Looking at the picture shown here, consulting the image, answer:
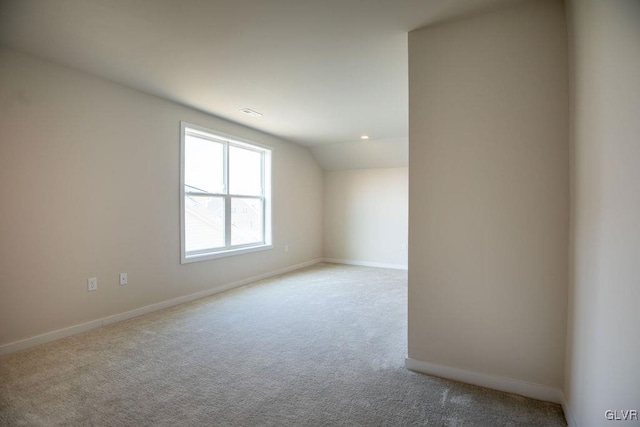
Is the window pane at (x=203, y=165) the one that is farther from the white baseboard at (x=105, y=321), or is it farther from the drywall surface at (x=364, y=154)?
the drywall surface at (x=364, y=154)

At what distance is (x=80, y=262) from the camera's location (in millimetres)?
2867

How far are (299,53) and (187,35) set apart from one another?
0.81 metres

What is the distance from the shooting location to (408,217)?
2096 millimetres

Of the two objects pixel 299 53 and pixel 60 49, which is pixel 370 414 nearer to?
pixel 299 53

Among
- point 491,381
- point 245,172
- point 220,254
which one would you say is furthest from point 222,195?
point 491,381

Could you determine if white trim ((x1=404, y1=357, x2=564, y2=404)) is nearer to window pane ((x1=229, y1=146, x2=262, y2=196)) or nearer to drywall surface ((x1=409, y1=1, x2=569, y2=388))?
drywall surface ((x1=409, y1=1, x2=569, y2=388))

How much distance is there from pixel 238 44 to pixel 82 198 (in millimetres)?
1969

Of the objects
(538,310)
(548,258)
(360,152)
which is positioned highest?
(360,152)

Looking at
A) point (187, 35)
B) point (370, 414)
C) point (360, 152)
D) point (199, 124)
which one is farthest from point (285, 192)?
point (370, 414)

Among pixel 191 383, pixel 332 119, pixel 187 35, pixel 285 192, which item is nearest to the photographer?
pixel 191 383

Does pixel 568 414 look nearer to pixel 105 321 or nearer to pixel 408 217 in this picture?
pixel 408 217

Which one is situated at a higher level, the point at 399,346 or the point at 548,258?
the point at 548,258

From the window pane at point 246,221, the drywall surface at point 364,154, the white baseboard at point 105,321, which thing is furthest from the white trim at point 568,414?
the drywall surface at point 364,154

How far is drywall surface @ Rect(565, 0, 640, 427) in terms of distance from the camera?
1.07m
